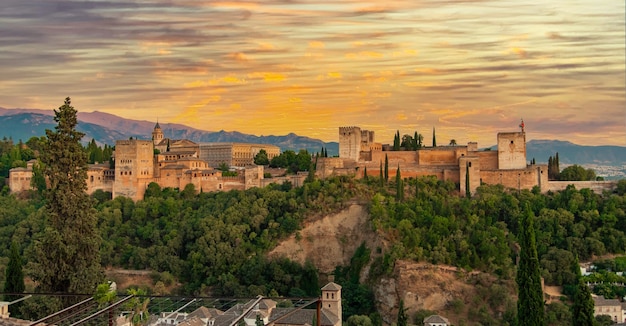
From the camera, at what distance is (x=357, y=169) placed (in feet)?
141

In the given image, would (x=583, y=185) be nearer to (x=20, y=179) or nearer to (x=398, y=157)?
(x=398, y=157)

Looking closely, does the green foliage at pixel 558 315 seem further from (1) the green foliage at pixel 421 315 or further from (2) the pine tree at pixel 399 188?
(2) the pine tree at pixel 399 188

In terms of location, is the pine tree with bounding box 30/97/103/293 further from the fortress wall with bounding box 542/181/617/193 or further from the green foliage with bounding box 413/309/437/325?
the fortress wall with bounding box 542/181/617/193

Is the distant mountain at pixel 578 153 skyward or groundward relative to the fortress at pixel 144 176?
skyward

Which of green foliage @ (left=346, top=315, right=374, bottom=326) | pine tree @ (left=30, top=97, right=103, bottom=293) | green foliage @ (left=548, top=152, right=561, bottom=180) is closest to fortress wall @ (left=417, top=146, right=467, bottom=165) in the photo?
green foliage @ (left=548, top=152, right=561, bottom=180)

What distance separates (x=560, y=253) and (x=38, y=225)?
25.6 m

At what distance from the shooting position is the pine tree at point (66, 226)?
19.3 meters

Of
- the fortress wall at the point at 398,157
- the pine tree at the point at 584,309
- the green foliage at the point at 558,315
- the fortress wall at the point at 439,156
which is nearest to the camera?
the pine tree at the point at 584,309

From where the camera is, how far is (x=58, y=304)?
18859mm

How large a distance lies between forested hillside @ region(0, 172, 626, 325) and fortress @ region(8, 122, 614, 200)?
0.80m

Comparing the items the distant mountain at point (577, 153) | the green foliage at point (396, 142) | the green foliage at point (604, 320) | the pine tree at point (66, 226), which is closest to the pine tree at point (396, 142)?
the green foliage at point (396, 142)

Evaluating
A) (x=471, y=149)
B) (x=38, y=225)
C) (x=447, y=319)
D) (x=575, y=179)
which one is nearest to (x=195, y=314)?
(x=447, y=319)

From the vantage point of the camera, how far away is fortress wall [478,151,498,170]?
140 ft

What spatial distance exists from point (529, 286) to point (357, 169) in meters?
19.4
